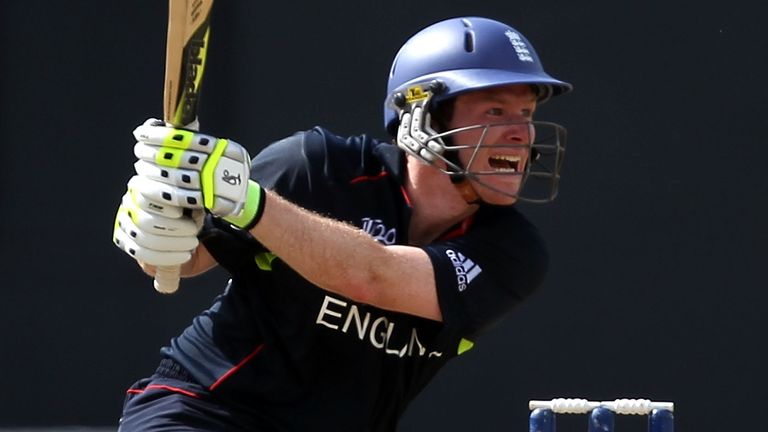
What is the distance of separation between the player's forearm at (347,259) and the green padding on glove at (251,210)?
2cm

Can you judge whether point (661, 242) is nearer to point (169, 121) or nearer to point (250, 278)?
point (250, 278)

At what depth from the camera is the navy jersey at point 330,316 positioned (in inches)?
124

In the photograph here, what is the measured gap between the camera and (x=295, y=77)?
16.4 ft

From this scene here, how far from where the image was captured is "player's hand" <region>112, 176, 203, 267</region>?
8.76 ft

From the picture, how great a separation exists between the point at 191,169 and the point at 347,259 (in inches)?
16.8

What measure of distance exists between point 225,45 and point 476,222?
1.88 meters

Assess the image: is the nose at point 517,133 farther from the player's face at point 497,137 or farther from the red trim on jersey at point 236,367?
the red trim on jersey at point 236,367

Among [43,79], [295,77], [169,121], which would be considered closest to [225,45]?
[295,77]

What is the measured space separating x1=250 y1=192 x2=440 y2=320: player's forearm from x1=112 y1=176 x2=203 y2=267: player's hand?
15 centimetres

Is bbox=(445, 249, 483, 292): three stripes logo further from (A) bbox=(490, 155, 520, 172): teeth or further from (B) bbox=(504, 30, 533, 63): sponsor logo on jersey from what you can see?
(B) bbox=(504, 30, 533, 63): sponsor logo on jersey

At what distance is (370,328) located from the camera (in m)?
3.21

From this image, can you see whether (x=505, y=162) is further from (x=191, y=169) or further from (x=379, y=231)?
(x=191, y=169)

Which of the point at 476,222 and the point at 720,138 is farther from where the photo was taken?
the point at 720,138

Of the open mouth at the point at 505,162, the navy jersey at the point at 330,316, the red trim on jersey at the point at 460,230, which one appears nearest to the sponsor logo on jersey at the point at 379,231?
the navy jersey at the point at 330,316
